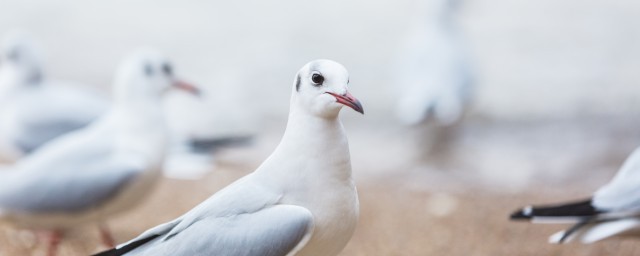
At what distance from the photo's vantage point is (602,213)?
3.26 metres

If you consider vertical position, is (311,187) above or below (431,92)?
below

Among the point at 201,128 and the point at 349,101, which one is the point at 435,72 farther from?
the point at 349,101

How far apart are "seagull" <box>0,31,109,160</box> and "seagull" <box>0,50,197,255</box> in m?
1.02

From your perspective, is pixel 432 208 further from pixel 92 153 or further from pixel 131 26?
pixel 131 26

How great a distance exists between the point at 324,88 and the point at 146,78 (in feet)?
6.45

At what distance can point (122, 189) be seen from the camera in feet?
13.1

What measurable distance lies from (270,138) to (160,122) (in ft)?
11.1

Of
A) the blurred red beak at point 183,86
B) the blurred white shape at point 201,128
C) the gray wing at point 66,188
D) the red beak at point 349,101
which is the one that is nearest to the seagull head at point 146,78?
the blurred red beak at point 183,86

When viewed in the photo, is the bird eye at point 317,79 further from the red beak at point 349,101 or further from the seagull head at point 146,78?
the seagull head at point 146,78

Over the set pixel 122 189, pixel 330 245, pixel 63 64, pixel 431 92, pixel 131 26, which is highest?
pixel 131 26

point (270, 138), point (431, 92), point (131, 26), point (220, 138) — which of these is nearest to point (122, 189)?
point (220, 138)

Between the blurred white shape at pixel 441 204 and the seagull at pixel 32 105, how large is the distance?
1806 millimetres

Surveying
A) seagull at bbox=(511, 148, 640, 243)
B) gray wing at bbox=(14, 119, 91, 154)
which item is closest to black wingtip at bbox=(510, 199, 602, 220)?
seagull at bbox=(511, 148, 640, 243)

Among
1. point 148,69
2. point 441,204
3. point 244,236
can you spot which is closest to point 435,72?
point 441,204
